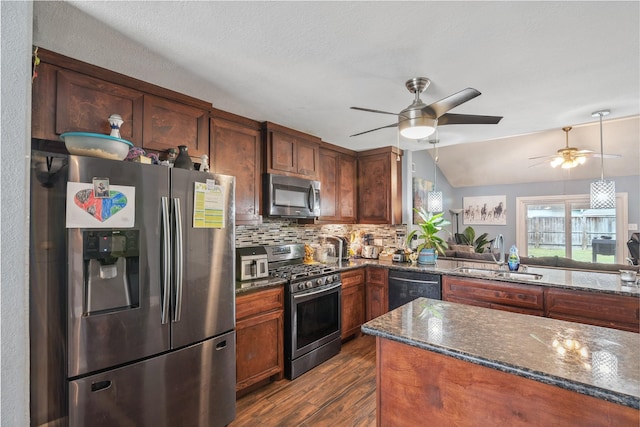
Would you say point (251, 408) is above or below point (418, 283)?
below

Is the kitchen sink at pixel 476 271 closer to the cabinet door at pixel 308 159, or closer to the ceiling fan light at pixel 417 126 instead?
the ceiling fan light at pixel 417 126

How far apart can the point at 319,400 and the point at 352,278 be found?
4.39 ft

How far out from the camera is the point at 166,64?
1.84 metres

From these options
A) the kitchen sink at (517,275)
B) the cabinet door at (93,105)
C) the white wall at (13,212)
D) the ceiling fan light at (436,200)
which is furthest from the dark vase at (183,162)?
the ceiling fan light at (436,200)

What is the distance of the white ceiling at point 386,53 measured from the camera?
1.38 meters

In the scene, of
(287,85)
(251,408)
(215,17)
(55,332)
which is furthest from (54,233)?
(251,408)

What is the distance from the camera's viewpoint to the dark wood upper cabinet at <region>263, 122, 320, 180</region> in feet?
9.67

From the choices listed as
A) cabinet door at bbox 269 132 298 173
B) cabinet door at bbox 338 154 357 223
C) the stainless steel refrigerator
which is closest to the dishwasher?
cabinet door at bbox 338 154 357 223

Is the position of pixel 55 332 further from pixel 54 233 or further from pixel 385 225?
pixel 385 225

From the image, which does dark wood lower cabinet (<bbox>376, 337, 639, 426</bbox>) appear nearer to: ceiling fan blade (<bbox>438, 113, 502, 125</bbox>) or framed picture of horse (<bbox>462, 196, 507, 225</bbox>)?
ceiling fan blade (<bbox>438, 113, 502, 125</bbox>)

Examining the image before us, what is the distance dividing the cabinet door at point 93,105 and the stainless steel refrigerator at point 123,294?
39 centimetres

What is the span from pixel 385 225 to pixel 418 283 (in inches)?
49.5

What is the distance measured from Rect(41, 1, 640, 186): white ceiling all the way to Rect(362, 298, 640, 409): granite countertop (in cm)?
141

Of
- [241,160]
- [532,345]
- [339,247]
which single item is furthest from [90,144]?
[339,247]
